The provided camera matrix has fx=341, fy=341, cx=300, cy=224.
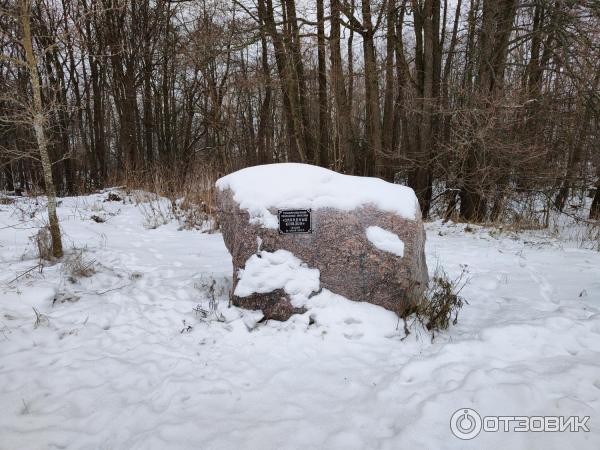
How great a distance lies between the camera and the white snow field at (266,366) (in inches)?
68.8

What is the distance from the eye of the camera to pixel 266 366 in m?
2.33

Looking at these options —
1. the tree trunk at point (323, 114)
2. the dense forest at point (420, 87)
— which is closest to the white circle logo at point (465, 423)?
the dense forest at point (420, 87)

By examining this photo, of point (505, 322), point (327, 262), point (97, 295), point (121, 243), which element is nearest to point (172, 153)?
point (121, 243)

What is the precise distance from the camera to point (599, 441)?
1.58 m

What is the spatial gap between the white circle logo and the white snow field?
1.4 inches

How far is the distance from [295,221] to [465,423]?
1794 millimetres

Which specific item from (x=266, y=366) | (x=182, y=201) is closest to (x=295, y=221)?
(x=266, y=366)

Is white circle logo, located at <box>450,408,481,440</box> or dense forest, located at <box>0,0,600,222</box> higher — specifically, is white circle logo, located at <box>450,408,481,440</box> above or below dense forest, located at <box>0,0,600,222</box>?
below

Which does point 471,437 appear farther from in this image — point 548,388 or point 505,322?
point 505,322

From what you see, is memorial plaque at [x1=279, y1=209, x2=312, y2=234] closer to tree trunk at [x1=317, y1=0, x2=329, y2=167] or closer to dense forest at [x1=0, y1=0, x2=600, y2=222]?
dense forest at [x1=0, y1=0, x2=600, y2=222]

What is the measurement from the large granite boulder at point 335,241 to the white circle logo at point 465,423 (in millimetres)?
1140

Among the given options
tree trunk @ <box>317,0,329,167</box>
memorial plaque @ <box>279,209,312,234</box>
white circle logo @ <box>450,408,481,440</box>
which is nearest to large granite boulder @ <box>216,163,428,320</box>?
memorial plaque @ <box>279,209,312,234</box>

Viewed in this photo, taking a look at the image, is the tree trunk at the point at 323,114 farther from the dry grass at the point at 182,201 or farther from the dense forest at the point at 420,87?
the dry grass at the point at 182,201

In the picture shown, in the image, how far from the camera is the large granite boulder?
2877 mm
